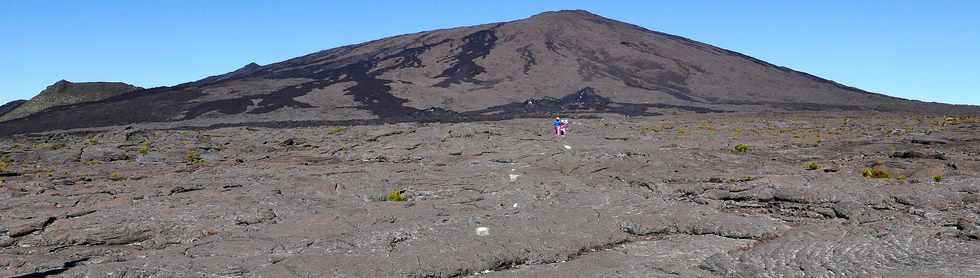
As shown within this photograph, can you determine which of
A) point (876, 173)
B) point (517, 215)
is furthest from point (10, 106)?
point (876, 173)

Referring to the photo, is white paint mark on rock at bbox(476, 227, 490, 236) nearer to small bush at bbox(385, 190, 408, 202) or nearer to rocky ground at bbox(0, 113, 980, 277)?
rocky ground at bbox(0, 113, 980, 277)

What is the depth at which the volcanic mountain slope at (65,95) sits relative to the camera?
70188 millimetres

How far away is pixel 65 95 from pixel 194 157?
61769 millimetres

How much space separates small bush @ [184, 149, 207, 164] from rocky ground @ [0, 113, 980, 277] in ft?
5.83

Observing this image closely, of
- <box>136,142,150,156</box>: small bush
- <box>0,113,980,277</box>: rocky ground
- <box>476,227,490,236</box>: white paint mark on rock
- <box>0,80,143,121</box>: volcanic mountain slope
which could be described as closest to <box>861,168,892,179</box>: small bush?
<box>0,113,980,277</box>: rocky ground

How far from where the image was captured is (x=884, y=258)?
8547 millimetres

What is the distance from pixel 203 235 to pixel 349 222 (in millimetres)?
2277

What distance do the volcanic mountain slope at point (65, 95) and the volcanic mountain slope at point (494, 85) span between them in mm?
9370

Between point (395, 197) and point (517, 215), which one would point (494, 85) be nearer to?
point (395, 197)

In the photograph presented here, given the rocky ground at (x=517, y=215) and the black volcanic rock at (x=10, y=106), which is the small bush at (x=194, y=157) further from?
the black volcanic rock at (x=10, y=106)

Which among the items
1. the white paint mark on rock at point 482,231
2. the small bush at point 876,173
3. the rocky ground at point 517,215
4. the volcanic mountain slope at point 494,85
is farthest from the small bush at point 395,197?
the volcanic mountain slope at point 494,85

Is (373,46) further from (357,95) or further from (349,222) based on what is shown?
(349,222)

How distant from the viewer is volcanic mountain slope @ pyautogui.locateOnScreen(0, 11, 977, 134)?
54.5m

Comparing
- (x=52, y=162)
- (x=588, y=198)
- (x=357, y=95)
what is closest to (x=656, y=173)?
(x=588, y=198)
